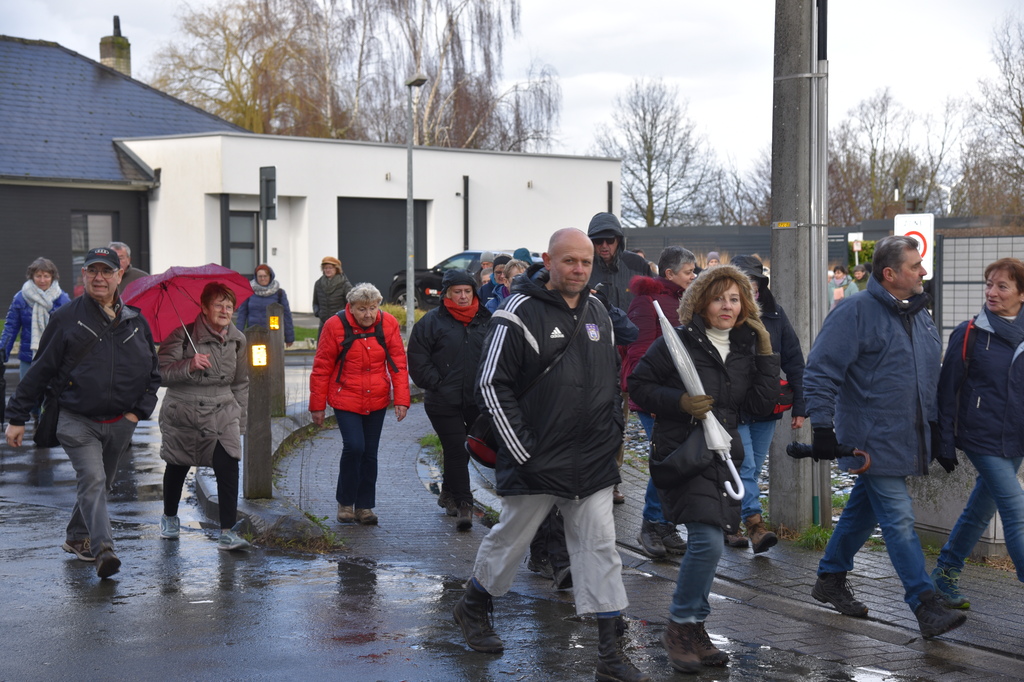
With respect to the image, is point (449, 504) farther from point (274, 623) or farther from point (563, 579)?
point (274, 623)

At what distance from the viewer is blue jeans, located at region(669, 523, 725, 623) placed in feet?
17.0

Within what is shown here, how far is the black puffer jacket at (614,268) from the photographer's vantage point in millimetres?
7914

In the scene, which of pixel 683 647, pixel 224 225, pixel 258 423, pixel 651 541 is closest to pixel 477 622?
pixel 683 647

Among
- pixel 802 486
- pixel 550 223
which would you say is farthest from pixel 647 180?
pixel 802 486

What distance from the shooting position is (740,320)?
5.44m

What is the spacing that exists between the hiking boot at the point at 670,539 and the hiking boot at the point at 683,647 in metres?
2.10

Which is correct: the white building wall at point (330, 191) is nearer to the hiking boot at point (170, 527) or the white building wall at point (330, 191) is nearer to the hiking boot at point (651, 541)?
the hiking boot at point (170, 527)

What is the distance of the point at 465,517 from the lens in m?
8.13

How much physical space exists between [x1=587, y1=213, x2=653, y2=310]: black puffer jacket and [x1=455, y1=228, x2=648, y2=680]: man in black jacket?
2430mm

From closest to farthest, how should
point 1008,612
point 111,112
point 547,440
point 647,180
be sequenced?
point 547,440
point 1008,612
point 111,112
point 647,180

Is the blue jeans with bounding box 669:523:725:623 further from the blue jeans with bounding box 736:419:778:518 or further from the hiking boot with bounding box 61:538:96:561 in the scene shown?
the hiking boot with bounding box 61:538:96:561

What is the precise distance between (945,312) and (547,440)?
11371mm

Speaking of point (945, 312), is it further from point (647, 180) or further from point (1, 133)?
point (647, 180)

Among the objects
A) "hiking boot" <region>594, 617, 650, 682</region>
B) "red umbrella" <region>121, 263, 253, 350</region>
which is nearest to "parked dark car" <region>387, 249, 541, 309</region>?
"red umbrella" <region>121, 263, 253, 350</region>
